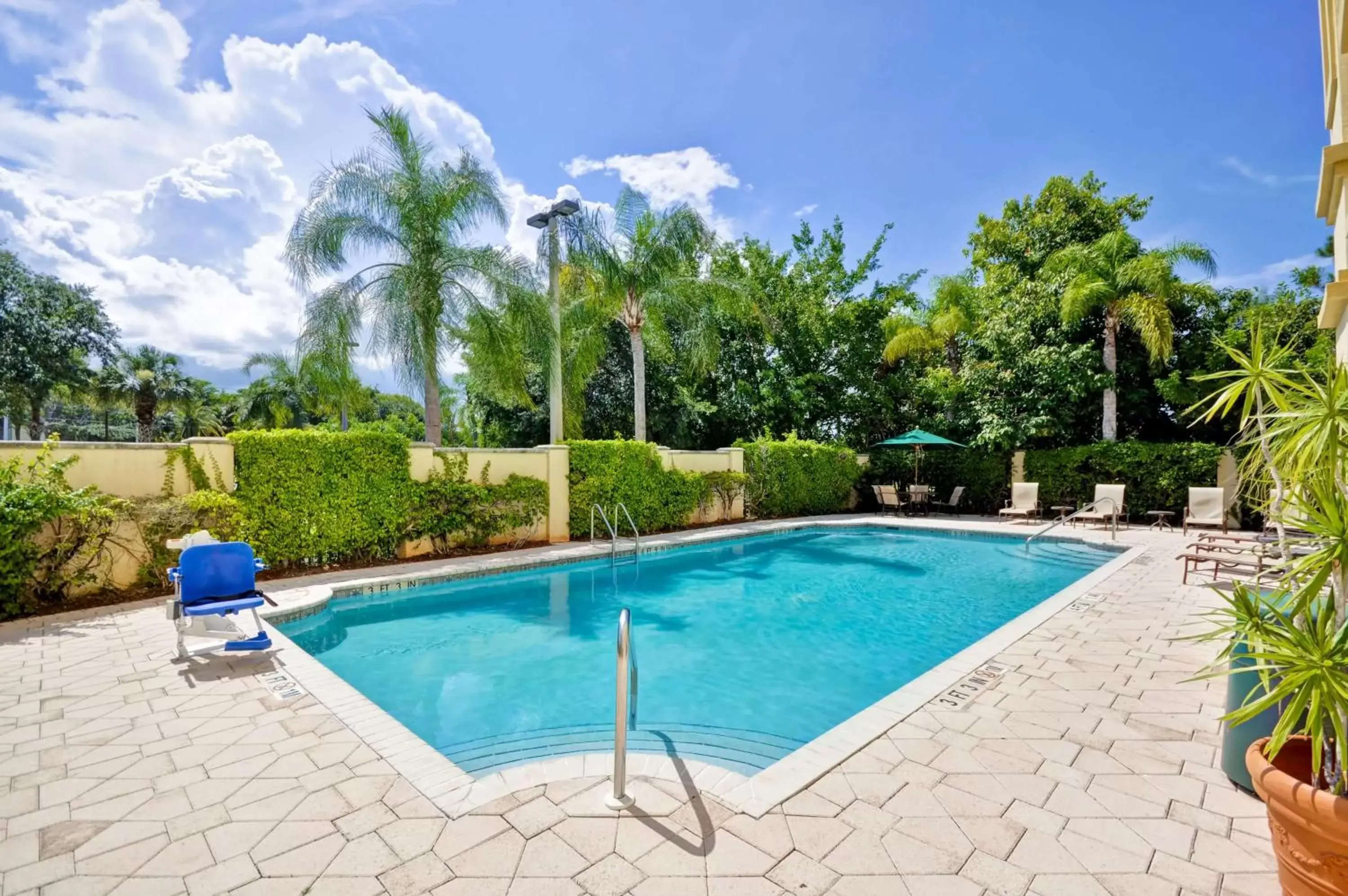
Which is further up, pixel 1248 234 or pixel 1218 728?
pixel 1248 234

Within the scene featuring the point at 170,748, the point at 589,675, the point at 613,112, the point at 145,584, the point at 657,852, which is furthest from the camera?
the point at 613,112

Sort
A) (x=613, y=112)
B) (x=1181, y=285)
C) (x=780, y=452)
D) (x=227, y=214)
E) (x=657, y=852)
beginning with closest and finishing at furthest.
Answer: (x=657, y=852)
(x=613, y=112)
(x=1181, y=285)
(x=780, y=452)
(x=227, y=214)

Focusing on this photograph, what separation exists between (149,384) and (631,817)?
42.7 metres

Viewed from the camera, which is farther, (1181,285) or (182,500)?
(1181,285)

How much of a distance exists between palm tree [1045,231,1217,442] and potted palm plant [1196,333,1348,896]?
1641 centimetres

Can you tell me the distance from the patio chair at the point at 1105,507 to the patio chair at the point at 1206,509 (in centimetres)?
140

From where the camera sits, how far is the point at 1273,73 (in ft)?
34.4

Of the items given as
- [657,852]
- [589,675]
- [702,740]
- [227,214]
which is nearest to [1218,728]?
[702,740]

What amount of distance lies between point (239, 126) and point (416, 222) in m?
3.12

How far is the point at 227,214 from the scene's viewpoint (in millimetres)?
27609

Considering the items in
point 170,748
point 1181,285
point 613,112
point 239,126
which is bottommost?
point 170,748

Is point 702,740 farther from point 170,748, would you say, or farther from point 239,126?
point 239,126

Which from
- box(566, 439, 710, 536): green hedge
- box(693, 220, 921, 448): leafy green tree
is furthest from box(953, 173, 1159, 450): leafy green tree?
box(566, 439, 710, 536): green hedge

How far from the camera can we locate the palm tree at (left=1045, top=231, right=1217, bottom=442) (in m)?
15.8
